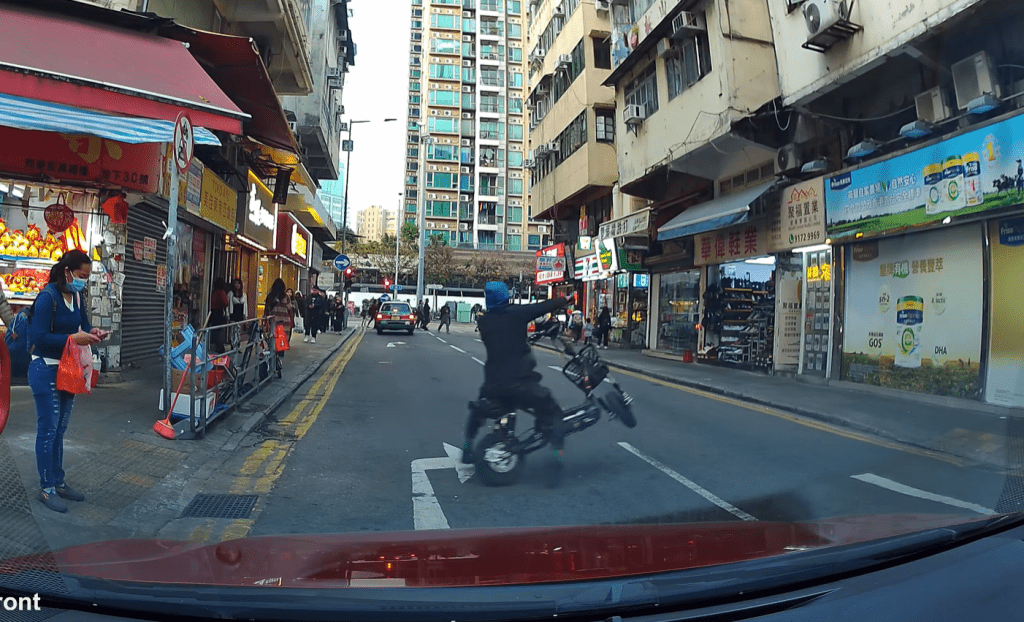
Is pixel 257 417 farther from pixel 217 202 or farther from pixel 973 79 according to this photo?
pixel 973 79

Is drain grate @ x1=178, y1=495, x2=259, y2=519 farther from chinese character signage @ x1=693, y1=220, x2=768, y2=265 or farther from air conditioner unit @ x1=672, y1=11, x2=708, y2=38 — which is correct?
air conditioner unit @ x1=672, y1=11, x2=708, y2=38

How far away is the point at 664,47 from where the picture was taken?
18.8 m

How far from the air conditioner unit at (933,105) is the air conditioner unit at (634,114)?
9.39 m

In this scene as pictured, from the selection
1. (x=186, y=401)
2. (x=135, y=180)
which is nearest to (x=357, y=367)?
(x=135, y=180)

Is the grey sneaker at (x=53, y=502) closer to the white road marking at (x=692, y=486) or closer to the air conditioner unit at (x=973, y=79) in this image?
the white road marking at (x=692, y=486)

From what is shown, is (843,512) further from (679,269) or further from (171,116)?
(679,269)

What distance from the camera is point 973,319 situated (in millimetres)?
10719

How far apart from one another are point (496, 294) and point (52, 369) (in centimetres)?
342

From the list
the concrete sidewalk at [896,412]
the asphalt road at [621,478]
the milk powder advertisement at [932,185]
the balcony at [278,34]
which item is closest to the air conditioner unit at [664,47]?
the milk powder advertisement at [932,185]

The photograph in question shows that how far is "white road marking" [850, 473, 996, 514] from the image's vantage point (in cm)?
541

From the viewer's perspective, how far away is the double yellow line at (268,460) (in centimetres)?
464

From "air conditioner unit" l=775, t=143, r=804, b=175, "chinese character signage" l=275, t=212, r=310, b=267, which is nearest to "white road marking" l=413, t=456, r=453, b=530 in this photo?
"air conditioner unit" l=775, t=143, r=804, b=175

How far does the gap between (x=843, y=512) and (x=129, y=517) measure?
515 cm

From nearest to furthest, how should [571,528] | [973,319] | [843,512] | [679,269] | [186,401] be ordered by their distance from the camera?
[571,528], [843,512], [186,401], [973,319], [679,269]
